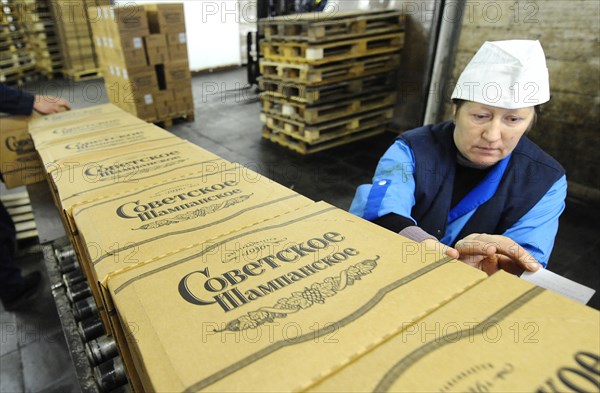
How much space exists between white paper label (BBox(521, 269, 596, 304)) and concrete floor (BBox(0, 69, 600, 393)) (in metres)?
2.41

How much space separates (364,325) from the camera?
2.66 feet

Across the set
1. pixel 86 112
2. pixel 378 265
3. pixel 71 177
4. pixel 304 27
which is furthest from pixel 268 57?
pixel 378 265

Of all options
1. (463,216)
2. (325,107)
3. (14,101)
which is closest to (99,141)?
(14,101)

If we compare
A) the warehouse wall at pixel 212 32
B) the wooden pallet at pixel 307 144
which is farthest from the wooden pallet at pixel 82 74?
the wooden pallet at pixel 307 144

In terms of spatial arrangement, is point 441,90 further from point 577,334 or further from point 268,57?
point 577,334

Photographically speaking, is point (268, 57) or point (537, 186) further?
point (268, 57)

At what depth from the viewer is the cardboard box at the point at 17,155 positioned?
2609 millimetres

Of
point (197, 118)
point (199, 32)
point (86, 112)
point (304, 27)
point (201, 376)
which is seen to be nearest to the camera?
point (201, 376)

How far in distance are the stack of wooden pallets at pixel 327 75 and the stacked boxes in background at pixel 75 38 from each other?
7.15 m

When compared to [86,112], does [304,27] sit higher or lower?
higher

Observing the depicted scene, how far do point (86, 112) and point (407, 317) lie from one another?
2772mm

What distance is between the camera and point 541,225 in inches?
→ 63.4

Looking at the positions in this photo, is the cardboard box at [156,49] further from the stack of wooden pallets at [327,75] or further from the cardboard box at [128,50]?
the stack of wooden pallets at [327,75]

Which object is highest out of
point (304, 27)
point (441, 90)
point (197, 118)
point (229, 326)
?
point (304, 27)
